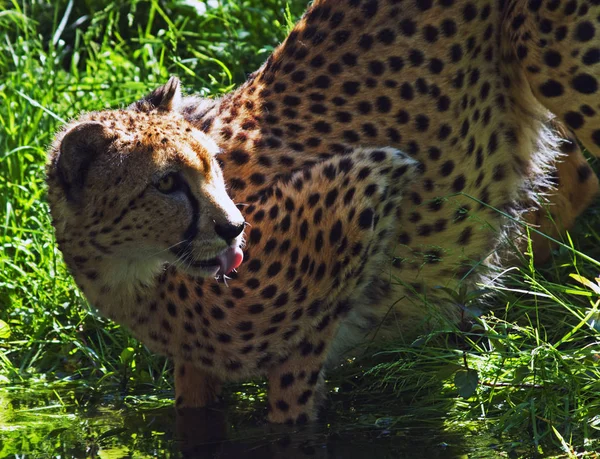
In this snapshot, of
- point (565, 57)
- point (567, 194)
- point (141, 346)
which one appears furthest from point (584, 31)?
point (141, 346)

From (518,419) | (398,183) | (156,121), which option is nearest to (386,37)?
(398,183)

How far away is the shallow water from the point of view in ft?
13.5

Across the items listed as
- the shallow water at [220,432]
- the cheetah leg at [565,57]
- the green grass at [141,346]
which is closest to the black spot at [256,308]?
the shallow water at [220,432]

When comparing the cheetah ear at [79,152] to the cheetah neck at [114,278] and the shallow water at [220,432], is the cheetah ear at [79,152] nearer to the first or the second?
the cheetah neck at [114,278]

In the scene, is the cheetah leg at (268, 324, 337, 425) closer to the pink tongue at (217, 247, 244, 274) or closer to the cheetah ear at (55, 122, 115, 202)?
the pink tongue at (217, 247, 244, 274)

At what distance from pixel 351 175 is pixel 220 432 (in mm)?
1147

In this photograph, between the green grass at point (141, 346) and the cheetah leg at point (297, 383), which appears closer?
the green grass at point (141, 346)

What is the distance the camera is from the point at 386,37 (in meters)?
4.72

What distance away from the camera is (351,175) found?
177 inches

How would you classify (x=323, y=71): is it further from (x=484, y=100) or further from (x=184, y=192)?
(x=184, y=192)

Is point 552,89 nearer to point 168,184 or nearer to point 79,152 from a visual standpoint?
point 168,184

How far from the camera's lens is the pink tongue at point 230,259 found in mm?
3977

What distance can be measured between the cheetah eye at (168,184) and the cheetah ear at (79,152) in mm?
237

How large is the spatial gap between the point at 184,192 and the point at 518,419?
4.77 feet
